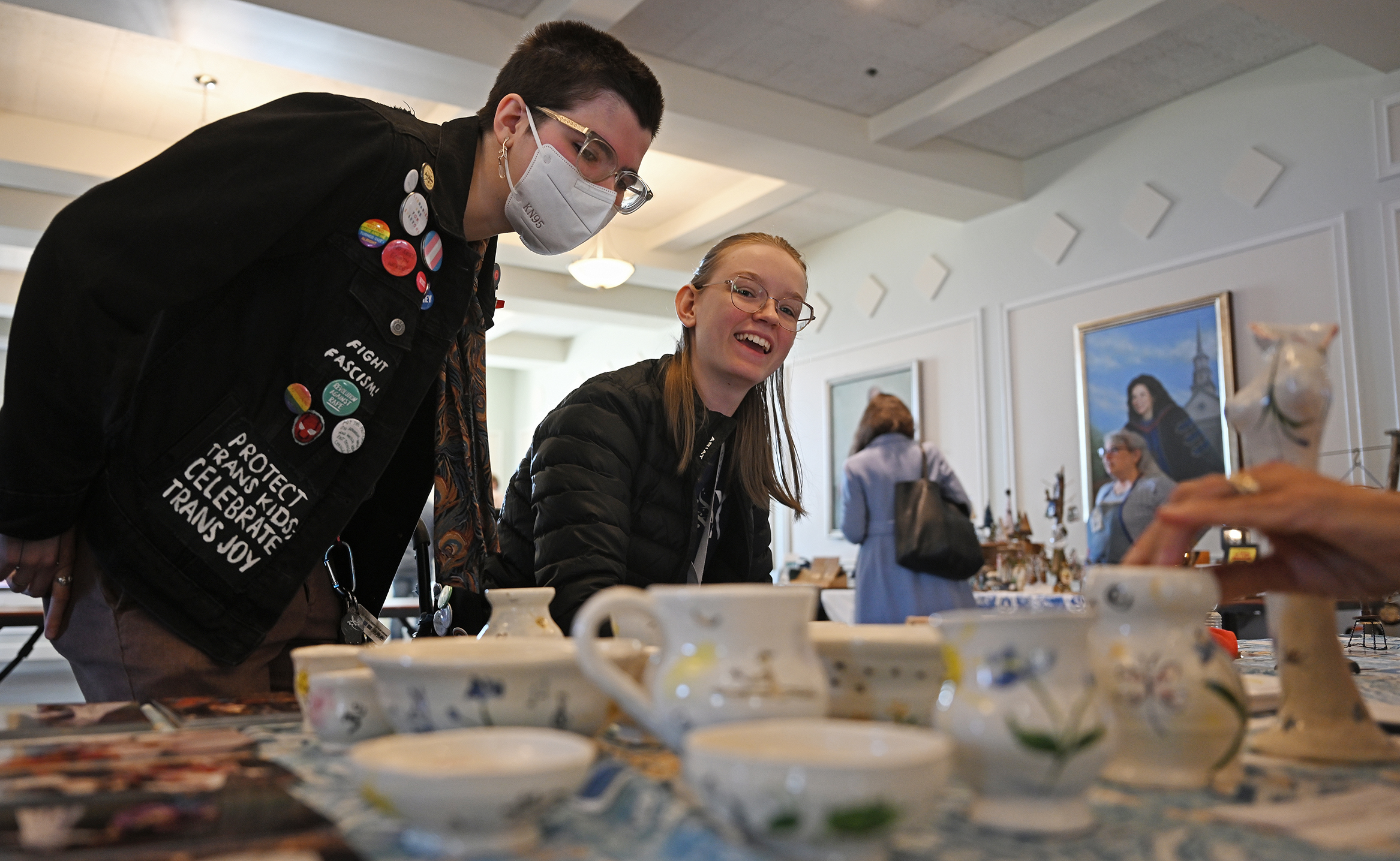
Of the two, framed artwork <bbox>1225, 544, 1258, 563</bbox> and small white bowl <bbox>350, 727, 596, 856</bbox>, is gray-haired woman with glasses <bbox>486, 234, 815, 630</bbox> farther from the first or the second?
framed artwork <bbox>1225, 544, 1258, 563</bbox>

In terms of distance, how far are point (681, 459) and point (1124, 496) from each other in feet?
14.1

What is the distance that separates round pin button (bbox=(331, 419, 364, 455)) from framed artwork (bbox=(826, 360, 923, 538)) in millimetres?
5876

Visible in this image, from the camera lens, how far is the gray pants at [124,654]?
1258 mm

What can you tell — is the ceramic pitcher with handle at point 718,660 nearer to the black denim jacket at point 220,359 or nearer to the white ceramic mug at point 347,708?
the white ceramic mug at point 347,708

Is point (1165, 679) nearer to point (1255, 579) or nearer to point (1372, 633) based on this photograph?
point (1255, 579)

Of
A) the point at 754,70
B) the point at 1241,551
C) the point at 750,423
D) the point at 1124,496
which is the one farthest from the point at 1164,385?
the point at 750,423

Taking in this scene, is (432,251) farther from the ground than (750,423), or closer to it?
farther from the ground

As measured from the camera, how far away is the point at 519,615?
41.9 inches

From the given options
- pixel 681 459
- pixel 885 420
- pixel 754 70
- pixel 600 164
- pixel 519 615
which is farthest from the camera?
pixel 754 70

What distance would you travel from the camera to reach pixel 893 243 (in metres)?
7.12

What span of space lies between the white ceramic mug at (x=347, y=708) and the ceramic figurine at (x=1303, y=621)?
0.67m

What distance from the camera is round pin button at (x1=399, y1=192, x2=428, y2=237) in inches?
56.1

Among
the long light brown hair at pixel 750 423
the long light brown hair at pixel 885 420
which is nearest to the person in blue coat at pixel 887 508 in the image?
the long light brown hair at pixel 885 420

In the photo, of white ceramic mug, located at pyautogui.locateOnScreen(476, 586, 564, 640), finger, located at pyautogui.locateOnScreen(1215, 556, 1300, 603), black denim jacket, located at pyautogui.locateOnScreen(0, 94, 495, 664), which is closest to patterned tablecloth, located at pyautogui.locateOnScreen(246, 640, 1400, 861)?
finger, located at pyautogui.locateOnScreen(1215, 556, 1300, 603)
